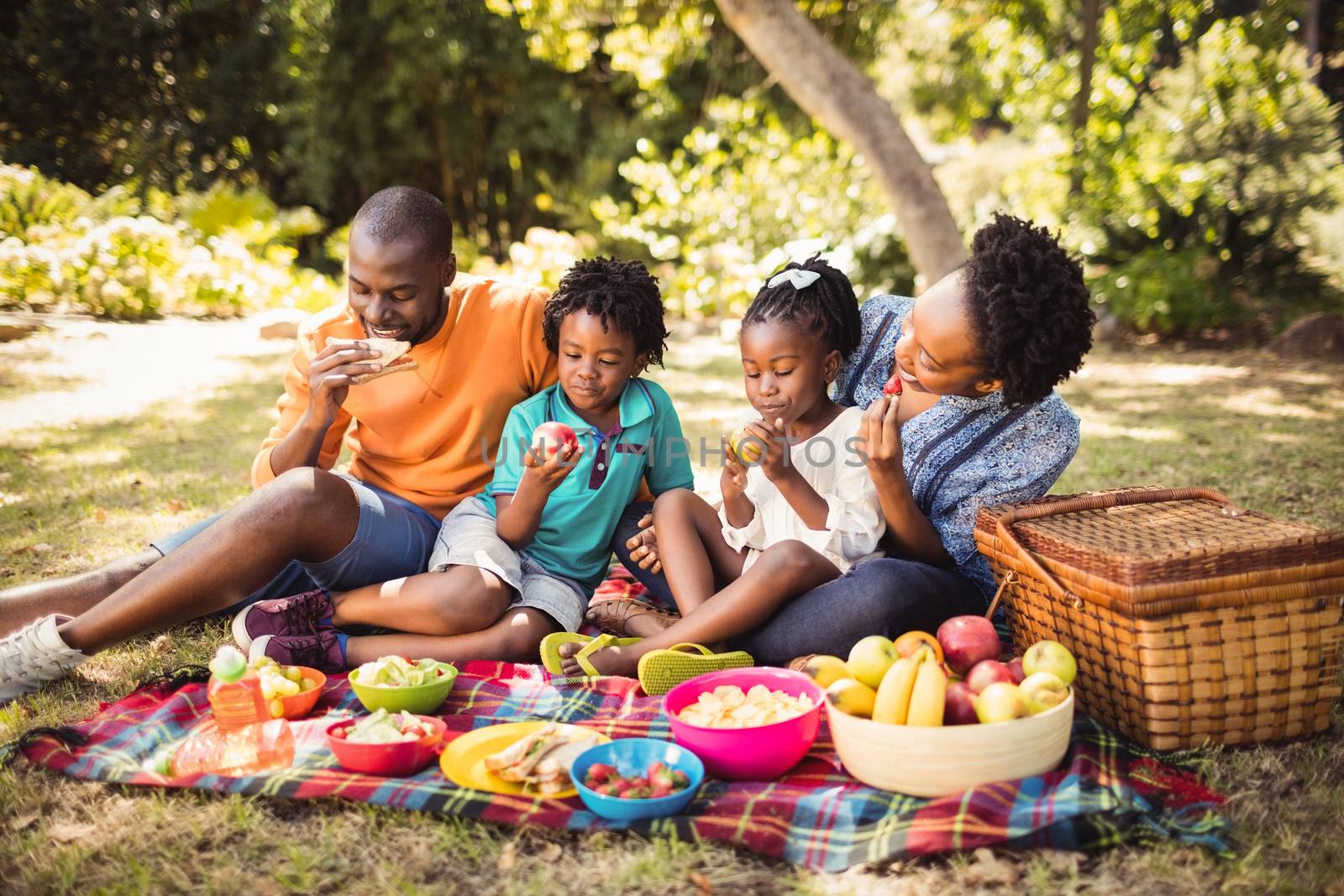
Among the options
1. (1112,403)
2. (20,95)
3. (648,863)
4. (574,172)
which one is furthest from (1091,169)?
(20,95)

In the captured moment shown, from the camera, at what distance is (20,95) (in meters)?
11.5

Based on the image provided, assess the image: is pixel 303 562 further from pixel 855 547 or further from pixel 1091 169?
pixel 1091 169

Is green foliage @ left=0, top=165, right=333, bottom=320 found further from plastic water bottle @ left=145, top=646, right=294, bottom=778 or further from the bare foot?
the bare foot

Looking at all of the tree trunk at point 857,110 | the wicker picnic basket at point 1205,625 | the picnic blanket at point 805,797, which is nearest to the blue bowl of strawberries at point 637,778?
the picnic blanket at point 805,797

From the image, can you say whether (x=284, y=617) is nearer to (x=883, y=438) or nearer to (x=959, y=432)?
(x=883, y=438)

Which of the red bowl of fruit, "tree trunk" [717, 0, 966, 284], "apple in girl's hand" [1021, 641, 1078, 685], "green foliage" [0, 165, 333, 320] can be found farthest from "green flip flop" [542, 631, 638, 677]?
"green foliage" [0, 165, 333, 320]

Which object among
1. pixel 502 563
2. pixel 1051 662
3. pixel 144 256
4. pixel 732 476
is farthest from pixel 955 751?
pixel 144 256

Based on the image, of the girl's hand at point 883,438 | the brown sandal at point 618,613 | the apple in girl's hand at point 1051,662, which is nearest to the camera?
the apple in girl's hand at point 1051,662

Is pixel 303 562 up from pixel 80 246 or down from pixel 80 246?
down

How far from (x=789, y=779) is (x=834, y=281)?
1521 mm

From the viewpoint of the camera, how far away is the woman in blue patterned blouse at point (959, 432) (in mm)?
2686

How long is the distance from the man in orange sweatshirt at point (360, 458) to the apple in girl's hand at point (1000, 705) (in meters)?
1.77

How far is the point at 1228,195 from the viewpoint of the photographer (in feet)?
30.5

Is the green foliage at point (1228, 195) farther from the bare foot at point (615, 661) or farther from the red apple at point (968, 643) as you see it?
the bare foot at point (615, 661)
